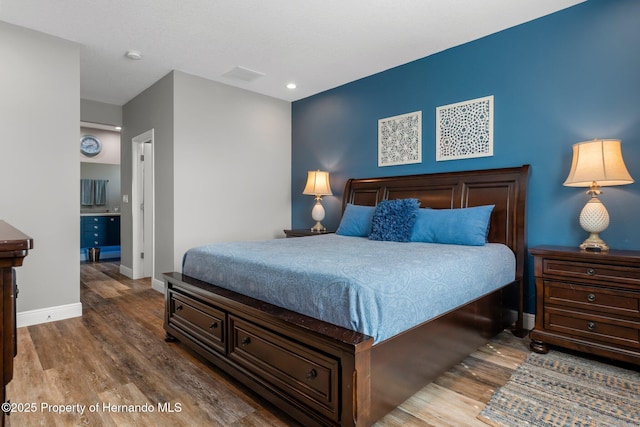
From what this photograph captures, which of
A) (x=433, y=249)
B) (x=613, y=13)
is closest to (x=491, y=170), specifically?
(x=433, y=249)

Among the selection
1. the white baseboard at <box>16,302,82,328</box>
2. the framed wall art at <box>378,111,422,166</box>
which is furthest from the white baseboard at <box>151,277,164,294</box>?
the framed wall art at <box>378,111,422,166</box>

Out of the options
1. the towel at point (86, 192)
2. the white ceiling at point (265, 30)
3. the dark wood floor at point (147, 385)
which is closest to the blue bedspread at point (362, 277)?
the dark wood floor at point (147, 385)

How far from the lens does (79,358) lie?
2438 mm

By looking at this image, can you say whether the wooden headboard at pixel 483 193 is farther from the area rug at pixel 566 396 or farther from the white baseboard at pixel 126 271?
the white baseboard at pixel 126 271

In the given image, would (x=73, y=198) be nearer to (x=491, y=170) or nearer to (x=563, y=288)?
(x=491, y=170)

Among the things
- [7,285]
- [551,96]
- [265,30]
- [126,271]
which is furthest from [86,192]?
[551,96]

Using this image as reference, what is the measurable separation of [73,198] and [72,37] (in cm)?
153

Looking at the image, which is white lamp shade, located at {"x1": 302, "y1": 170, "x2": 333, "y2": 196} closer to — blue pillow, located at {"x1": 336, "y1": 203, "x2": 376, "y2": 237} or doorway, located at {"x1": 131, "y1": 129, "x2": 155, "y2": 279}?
blue pillow, located at {"x1": 336, "y1": 203, "x2": 376, "y2": 237}

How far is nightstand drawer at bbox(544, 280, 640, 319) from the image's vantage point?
2.19m

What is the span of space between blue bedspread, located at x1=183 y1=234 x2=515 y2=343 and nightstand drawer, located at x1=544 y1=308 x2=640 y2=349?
0.40m

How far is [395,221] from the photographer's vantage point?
3.19m

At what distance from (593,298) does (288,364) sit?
2.08 metres

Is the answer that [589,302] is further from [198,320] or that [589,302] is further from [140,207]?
[140,207]

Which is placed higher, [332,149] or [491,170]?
[332,149]
